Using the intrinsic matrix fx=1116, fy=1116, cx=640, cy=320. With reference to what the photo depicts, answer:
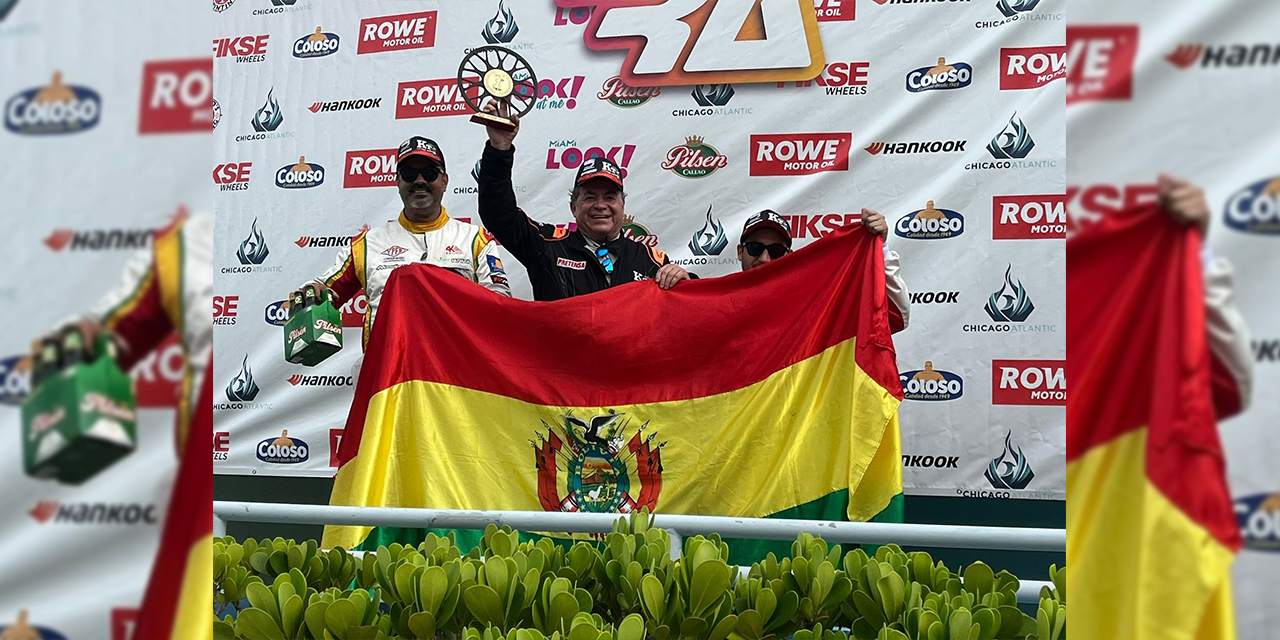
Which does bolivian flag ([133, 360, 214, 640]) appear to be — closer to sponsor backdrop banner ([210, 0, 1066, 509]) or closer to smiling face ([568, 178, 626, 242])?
smiling face ([568, 178, 626, 242])

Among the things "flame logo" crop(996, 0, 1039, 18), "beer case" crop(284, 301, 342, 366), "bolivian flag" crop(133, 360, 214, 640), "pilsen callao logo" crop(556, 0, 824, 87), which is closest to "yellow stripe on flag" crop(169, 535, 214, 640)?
"bolivian flag" crop(133, 360, 214, 640)

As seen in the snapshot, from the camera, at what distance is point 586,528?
227 centimetres

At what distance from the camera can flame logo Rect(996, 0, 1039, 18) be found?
5443 mm

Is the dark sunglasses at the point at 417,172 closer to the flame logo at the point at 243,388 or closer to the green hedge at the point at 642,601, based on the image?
the flame logo at the point at 243,388

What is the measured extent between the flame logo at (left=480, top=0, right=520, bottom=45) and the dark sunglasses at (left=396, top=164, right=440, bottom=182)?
1.74 metres

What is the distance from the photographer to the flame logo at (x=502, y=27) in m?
6.12

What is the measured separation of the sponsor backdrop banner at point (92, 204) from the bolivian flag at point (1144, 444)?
2.11 ft

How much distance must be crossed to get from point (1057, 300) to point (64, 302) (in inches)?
208

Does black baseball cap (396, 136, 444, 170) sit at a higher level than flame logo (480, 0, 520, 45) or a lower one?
lower

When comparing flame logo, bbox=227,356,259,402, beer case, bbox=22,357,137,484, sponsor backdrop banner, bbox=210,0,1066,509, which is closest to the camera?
beer case, bbox=22,357,137,484

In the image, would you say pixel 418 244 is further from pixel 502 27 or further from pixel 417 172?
pixel 502 27

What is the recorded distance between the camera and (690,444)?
386cm

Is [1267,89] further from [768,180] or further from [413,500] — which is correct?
[768,180]

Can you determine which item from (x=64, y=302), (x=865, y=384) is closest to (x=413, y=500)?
(x=865, y=384)
